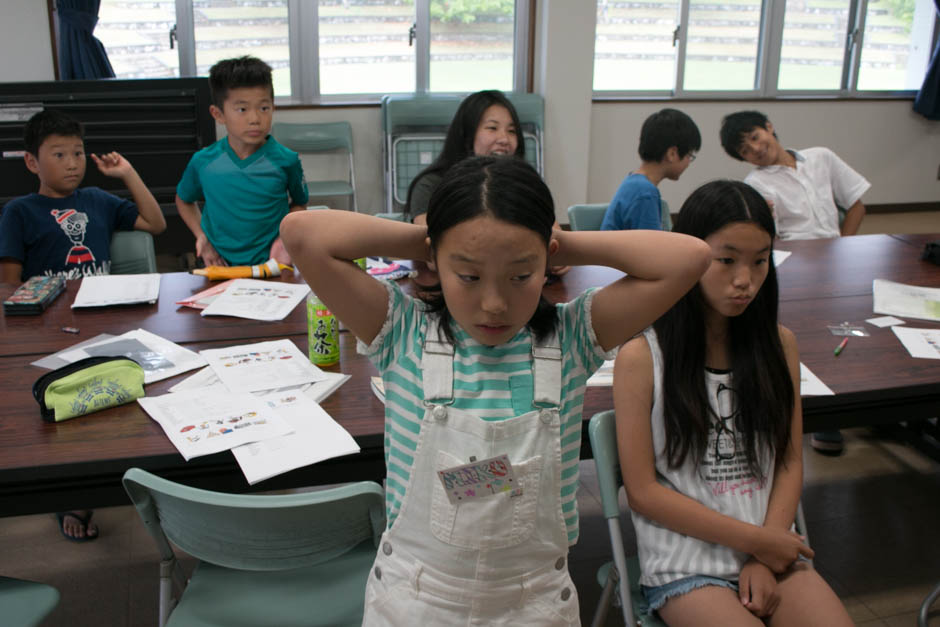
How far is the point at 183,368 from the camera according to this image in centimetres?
172

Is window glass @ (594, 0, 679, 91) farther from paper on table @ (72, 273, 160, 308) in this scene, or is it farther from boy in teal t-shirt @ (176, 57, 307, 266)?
paper on table @ (72, 273, 160, 308)

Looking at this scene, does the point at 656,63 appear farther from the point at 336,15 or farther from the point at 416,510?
the point at 416,510

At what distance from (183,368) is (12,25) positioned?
3973mm

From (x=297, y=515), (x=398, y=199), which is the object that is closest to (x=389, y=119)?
(x=398, y=199)

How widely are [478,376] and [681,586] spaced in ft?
2.02

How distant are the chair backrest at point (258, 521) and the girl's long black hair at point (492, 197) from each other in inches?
15.9

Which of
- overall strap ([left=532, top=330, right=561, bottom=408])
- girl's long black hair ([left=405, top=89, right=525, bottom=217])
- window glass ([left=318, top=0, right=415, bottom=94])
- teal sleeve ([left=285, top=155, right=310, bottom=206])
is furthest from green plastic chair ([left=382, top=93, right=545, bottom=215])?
overall strap ([left=532, top=330, right=561, bottom=408])

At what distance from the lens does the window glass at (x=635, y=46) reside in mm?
5688

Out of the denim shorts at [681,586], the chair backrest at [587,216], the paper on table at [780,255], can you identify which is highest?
the chair backrest at [587,216]

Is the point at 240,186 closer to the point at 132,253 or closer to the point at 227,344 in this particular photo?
the point at 132,253

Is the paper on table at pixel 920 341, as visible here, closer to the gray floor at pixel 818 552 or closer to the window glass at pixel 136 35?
the gray floor at pixel 818 552

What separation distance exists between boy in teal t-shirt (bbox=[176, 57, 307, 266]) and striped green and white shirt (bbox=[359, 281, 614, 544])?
5.12 feet

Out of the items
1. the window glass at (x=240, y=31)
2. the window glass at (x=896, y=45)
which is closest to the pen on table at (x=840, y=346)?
the window glass at (x=240, y=31)

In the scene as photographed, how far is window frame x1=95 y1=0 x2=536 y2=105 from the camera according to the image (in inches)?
198
